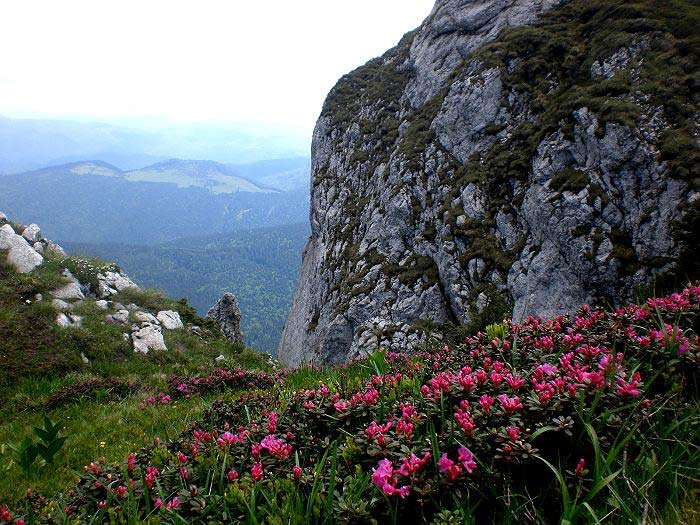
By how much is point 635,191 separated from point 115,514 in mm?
18553

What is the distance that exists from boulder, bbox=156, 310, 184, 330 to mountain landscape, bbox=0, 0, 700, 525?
172 millimetres

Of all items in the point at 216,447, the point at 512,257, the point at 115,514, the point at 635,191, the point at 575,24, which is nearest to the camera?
the point at 115,514

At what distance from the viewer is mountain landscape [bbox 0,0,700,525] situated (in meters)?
2.84

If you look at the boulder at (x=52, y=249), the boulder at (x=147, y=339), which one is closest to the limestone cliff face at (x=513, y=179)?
the boulder at (x=147, y=339)

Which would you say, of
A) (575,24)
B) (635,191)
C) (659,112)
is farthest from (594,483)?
(575,24)

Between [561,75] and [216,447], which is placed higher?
[561,75]

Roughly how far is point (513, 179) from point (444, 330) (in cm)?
894

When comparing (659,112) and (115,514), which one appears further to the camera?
(659,112)

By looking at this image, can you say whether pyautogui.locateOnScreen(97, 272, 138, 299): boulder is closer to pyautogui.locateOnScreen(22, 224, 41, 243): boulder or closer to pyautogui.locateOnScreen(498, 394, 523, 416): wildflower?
pyautogui.locateOnScreen(22, 224, 41, 243): boulder

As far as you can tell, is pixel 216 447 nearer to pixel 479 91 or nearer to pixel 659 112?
pixel 659 112

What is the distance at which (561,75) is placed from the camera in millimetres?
21875

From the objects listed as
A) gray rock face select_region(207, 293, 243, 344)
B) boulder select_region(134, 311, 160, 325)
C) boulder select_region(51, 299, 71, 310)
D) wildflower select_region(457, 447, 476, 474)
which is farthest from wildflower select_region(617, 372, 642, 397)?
gray rock face select_region(207, 293, 243, 344)

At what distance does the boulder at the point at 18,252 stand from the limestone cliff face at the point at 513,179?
1342 cm

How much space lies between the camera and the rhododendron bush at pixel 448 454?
2637 mm
